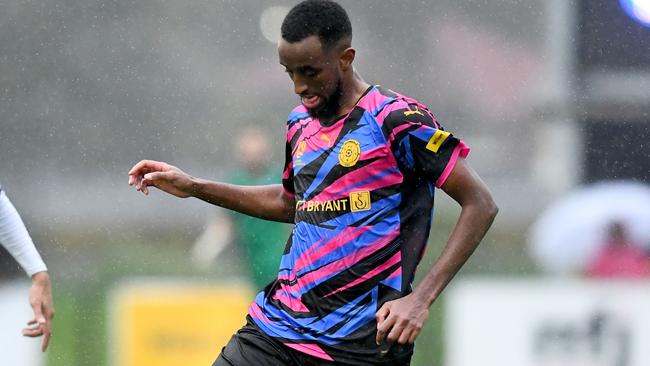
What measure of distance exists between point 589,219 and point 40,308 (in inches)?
167

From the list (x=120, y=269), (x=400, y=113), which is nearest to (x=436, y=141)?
(x=400, y=113)

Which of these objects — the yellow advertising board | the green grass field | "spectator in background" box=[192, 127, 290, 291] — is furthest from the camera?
the green grass field

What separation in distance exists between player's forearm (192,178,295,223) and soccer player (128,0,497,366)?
38cm

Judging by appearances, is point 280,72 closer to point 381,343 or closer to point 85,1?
point 85,1

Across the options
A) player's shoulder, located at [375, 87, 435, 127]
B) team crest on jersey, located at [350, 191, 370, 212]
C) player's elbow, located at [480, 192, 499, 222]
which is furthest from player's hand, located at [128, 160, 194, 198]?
player's elbow, located at [480, 192, 499, 222]

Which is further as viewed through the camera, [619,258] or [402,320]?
[619,258]

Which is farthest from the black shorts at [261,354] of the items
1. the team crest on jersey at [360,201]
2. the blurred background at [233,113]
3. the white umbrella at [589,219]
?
the white umbrella at [589,219]

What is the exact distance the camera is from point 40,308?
4707 mm

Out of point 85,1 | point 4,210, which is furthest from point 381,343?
point 85,1

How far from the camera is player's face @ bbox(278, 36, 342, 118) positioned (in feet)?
13.0

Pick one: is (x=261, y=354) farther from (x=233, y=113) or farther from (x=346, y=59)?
(x=233, y=113)

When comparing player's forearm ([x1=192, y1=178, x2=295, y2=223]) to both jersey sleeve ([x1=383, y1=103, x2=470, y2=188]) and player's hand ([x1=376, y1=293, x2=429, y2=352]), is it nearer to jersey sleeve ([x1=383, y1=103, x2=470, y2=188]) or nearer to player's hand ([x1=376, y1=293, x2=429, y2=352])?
jersey sleeve ([x1=383, y1=103, x2=470, y2=188])

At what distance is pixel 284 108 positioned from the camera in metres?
9.06

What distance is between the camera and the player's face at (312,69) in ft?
13.0
